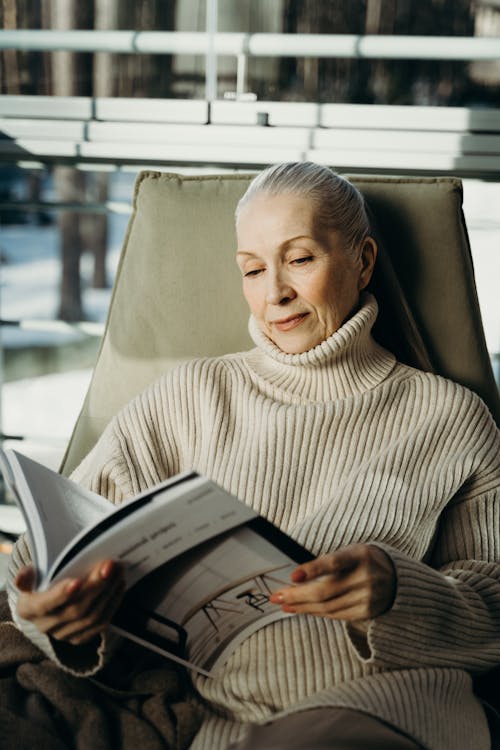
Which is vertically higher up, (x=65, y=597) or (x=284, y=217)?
(x=284, y=217)

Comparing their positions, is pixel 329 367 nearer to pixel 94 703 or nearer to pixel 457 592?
pixel 457 592

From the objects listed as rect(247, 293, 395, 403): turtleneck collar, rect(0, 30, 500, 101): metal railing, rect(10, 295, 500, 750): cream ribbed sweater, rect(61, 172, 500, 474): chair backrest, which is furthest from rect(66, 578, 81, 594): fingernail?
rect(0, 30, 500, 101): metal railing

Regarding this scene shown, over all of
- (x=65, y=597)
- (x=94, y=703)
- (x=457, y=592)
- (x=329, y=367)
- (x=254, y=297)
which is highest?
(x=254, y=297)

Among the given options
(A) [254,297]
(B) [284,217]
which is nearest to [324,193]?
(B) [284,217]

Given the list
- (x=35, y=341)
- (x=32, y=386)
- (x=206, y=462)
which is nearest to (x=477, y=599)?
(x=206, y=462)

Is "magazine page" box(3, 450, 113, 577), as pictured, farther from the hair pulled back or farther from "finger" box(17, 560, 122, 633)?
the hair pulled back

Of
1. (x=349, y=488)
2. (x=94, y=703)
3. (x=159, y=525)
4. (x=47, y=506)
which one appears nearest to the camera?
(x=159, y=525)

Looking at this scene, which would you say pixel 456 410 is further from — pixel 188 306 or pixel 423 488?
pixel 188 306

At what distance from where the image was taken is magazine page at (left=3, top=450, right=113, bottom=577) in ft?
3.00

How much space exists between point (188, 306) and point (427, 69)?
3.04ft

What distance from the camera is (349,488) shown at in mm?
1262

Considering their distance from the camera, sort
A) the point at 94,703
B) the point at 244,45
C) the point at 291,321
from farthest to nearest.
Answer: the point at 244,45 → the point at 291,321 → the point at 94,703

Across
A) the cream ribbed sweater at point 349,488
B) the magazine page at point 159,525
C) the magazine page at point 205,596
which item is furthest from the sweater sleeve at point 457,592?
the magazine page at point 159,525

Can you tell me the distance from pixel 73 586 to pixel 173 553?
0.12 meters
